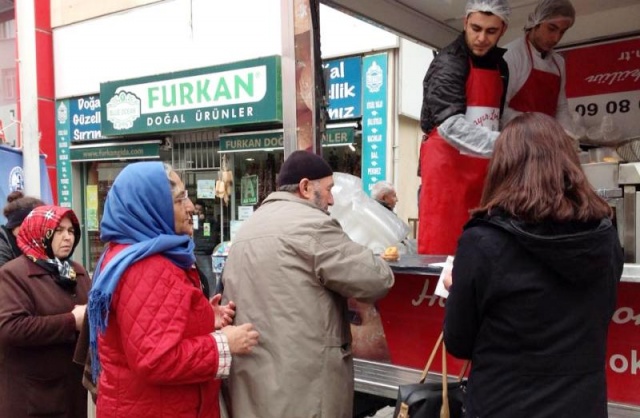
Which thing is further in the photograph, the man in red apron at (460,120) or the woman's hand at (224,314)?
the man in red apron at (460,120)

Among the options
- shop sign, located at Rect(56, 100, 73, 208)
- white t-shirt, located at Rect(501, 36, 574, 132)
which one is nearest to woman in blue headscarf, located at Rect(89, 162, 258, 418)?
white t-shirt, located at Rect(501, 36, 574, 132)

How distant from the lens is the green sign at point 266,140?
8.16 metres

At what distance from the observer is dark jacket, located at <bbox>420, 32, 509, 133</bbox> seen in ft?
8.55

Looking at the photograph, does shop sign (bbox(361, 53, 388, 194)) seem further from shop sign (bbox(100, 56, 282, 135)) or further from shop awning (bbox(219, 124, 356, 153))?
shop sign (bbox(100, 56, 282, 135))

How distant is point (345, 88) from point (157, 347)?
6.88m

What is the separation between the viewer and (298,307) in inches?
80.6

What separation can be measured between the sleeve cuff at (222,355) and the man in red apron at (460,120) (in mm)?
1344

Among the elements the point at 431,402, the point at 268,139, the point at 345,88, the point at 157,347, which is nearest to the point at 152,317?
the point at 157,347

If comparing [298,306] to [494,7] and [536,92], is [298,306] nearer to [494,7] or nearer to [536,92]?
[494,7]

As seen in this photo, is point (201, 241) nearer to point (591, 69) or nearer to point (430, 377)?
point (591, 69)

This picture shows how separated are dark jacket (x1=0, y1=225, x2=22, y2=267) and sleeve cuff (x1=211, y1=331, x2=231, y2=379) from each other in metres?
2.11

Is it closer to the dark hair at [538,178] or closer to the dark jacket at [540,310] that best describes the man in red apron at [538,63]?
the dark hair at [538,178]

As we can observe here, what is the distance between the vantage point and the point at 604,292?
1.50 m

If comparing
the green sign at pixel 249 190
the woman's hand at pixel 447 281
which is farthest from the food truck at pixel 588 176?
the green sign at pixel 249 190
